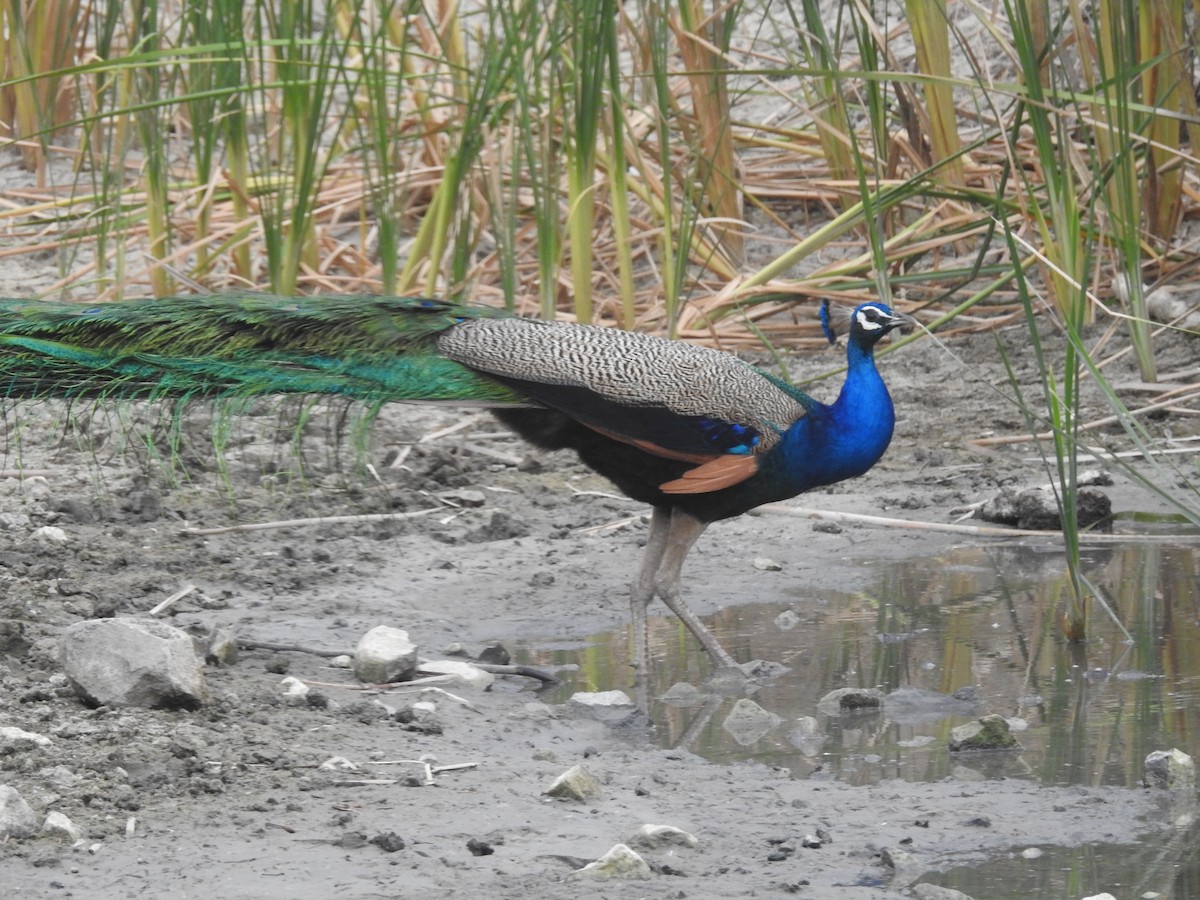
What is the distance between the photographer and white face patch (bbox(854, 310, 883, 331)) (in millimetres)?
5211

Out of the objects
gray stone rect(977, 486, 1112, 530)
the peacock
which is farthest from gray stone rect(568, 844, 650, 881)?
gray stone rect(977, 486, 1112, 530)

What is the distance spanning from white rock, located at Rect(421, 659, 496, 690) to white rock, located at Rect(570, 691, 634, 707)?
25cm

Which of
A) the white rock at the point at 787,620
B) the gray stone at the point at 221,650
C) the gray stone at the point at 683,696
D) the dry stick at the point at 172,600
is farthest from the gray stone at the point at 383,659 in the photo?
the white rock at the point at 787,620

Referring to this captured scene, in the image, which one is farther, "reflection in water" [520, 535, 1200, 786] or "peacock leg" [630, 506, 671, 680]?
"peacock leg" [630, 506, 671, 680]

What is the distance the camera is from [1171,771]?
135 inches

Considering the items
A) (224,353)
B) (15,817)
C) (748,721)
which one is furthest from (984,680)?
(15,817)

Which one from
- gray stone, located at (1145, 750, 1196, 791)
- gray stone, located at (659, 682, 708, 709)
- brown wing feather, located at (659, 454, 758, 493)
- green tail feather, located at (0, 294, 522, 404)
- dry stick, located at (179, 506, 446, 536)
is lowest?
gray stone, located at (659, 682, 708, 709)

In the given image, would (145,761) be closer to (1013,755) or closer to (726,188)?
(1013,755)

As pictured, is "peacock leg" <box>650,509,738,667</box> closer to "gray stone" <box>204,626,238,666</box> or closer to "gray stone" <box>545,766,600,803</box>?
"gray stone" <box>204,626,238,666</box>

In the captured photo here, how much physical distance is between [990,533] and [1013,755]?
2093mm

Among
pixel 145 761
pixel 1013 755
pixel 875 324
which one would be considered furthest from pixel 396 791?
pixel 875 324

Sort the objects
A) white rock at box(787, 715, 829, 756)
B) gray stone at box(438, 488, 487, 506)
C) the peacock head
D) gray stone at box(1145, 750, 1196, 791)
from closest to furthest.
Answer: gray stone at box(1145, 750, 1196, 791) → white rock at box(787, 715, 829, 756) → the peacock head → gray stone at box(438, 488, 487, 506)

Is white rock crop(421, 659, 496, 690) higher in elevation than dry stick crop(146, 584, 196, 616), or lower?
lower

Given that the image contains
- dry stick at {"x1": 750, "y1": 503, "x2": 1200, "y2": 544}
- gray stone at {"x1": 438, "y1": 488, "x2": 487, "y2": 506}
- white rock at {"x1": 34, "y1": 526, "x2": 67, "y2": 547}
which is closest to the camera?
white rock at {"x1": 34, "y1": 526, "x2": 67, "y2": 547}
